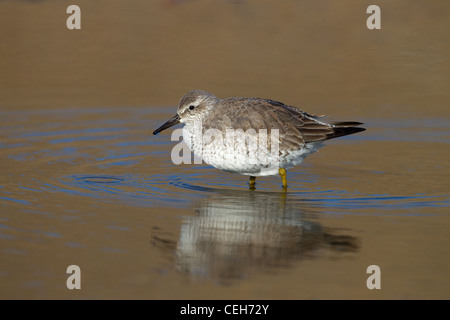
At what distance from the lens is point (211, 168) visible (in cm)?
1298

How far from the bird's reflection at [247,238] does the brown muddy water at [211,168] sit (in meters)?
0.03

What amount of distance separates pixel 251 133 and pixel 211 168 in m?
1.87

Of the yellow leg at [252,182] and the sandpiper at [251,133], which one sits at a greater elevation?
the sandpiper at [251,133]

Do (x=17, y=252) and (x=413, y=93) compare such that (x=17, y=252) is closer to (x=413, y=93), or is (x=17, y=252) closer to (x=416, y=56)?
(x=413, y=93)

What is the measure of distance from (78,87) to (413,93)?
732 centimetres

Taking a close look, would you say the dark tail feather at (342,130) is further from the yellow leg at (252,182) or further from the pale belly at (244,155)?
the yellow leg at (252,182)

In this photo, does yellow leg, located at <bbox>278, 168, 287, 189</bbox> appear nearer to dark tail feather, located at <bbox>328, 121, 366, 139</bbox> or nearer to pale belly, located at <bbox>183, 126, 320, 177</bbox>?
pale belly, located at <bbox>183, 126, 320, 177</bbox>

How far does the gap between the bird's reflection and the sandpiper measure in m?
0.59

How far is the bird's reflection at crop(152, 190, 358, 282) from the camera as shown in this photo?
8680 mm

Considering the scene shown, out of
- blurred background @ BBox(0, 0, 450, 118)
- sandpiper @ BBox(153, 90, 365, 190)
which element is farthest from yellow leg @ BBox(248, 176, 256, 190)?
blurred background @ BBox(0, 0, 450, 118)

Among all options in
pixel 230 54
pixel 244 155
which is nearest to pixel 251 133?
pixel 244 155

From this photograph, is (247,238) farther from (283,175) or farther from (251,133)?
(283,175)

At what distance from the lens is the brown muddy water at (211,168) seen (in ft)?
28.1

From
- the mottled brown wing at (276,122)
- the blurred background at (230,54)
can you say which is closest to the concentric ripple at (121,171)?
the mottled brown wing at (276,122)
